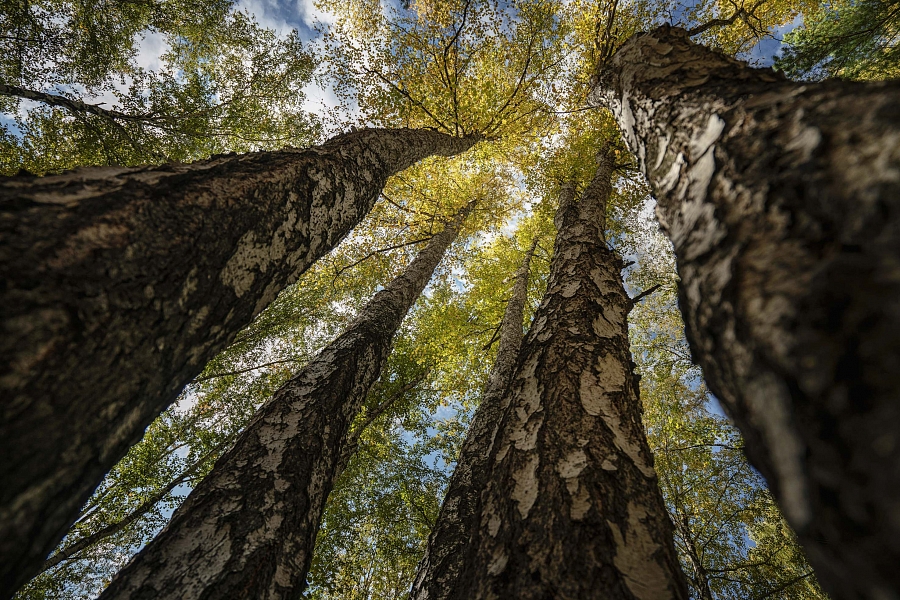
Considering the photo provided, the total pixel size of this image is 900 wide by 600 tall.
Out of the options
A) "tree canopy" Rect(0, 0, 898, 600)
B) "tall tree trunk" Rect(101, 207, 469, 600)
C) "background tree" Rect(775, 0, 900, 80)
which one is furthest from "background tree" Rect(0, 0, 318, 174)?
"background tree" Rect(775, 0, 900, 80)

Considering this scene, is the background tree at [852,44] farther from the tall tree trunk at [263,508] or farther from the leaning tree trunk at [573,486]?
the tall tree trunk at [263,508]

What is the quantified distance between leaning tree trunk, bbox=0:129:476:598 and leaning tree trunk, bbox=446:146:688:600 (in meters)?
1.12

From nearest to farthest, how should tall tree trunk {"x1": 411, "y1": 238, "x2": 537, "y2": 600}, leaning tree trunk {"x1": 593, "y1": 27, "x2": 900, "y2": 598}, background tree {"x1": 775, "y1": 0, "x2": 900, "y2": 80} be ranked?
leaning tree trunk {"x1": 593, "y1": 27, "x2": 900, "y2": 598}, tall tree trunk {"x1": 411, "y1": 238, "x2": 537, "y2": 600}, background tree {"x1": 775, "y1": 0, "x2": 900, "y2": 80}

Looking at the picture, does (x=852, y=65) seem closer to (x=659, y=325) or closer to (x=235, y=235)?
(x=659, y=325)

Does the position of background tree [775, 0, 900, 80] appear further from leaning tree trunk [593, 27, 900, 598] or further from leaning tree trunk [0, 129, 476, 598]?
leaning tree trunk [0, 129, 476, 598]

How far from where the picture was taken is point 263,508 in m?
1.82

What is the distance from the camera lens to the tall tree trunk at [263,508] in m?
1.48

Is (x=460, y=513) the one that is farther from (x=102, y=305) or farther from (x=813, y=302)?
(x=813, y=302)

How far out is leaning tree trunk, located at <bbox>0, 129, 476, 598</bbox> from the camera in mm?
698

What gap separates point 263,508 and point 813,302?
225 centimetres

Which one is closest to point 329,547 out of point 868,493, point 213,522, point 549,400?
point 213,522

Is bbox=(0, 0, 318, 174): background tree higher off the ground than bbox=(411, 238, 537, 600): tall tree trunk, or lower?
higher

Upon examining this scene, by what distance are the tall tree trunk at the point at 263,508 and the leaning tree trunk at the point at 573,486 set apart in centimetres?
102

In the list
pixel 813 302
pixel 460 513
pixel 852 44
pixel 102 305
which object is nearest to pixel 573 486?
pixel 813 302
